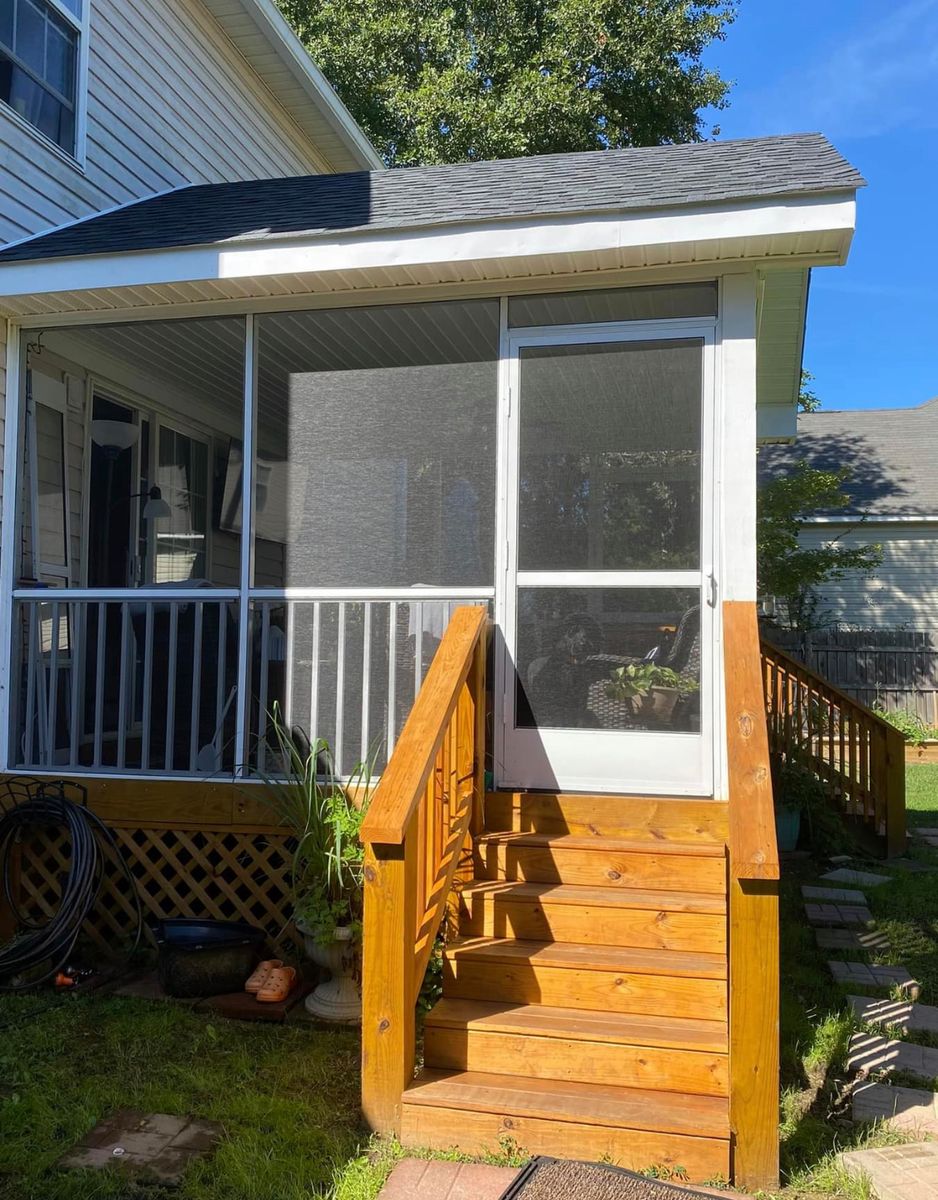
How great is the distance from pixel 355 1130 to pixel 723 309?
→ 10.8ft

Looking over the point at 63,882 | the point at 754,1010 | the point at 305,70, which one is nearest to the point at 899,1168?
the point at 754,1010

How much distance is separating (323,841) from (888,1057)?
7.23ft

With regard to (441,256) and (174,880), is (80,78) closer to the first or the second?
(441,256)

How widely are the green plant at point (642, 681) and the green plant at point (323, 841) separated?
42.7 inches

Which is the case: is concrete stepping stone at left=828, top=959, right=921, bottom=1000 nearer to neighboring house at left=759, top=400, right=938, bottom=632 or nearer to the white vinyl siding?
the white vinyl siding

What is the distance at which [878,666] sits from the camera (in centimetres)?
1314

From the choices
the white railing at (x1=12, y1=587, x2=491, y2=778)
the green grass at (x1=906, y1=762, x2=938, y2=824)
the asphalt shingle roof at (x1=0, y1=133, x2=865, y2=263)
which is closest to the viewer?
the asphalt shingle roof at (x1=0, y1=133, x2=865, y2=263)

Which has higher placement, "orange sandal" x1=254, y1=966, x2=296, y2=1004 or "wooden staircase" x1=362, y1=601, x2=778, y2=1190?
"wooden staircase" x1=362, y1=601, x2=778, y2=1190

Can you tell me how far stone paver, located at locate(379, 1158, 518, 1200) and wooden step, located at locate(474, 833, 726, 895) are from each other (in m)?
1.17

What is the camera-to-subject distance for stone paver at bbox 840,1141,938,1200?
2.59m

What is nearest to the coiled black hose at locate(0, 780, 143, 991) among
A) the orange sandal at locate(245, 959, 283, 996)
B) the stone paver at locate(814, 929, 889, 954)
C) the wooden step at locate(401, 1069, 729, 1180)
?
the orange sandal at locate(245, 959, 283, 996)

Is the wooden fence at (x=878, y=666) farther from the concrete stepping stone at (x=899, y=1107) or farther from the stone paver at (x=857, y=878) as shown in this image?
the concrete stepping stone at (x=899, y=1107)

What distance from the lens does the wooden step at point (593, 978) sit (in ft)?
10.4

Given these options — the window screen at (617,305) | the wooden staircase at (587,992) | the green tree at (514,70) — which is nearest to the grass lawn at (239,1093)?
the wooden staircase at (587,992)
